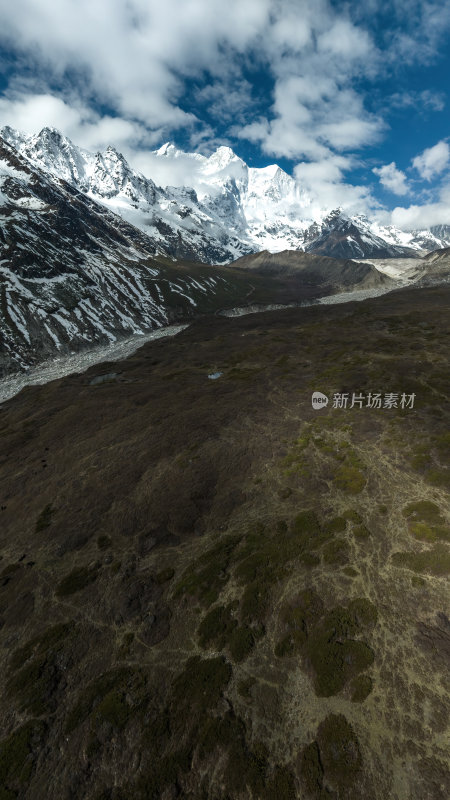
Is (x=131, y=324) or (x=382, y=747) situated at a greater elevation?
(x=131, y=324)

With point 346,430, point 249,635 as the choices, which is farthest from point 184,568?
point 346,430

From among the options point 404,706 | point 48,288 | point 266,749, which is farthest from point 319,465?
point 48,288

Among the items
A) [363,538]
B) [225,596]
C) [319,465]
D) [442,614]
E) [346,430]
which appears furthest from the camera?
[346,430]

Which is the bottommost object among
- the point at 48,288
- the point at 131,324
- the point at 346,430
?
the point at 346,430

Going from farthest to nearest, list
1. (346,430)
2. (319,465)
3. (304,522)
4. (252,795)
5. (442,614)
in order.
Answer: (346,430)
(319,465)
(304,522)
(442,614)
(252,795)

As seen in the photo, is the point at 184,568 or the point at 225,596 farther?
the point at 184,568

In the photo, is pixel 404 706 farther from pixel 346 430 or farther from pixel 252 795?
pixel 346 430

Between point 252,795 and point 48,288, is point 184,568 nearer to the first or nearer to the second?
point 252,795
